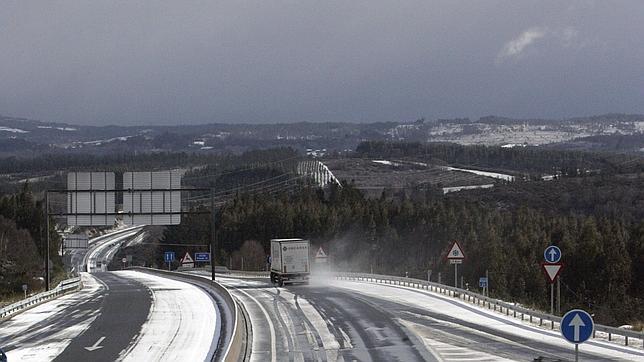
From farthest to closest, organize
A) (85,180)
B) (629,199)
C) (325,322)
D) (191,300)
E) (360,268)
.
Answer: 1. (629,199)
2. (360,268)
3. (85,180)
4. (191,300)
5. (325,322)

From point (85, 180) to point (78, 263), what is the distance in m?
132

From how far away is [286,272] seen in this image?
225 ft

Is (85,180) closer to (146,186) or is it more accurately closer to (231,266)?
(146,186)

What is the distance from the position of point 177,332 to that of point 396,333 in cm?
822

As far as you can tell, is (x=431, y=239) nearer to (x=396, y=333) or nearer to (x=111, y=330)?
(x=111, y=330)

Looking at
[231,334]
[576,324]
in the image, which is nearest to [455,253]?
[231,334]

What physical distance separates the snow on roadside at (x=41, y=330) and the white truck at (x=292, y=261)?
1671cm

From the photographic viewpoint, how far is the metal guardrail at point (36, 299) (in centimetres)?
4588

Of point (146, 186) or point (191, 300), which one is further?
point (146, 186)

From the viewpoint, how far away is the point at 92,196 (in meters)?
67.9

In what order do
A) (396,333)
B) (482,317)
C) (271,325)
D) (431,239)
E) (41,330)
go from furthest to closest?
(431,239), (482,317), (41,330), (271,325), (396,333)

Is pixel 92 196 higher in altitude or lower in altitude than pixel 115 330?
higher

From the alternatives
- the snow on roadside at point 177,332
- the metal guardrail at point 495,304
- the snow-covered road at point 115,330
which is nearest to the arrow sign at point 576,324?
the metal guardrail at point 495,304

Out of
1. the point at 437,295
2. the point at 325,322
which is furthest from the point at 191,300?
the point at 325,322
